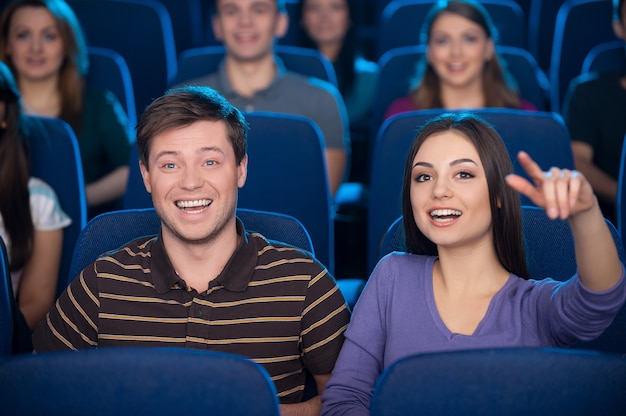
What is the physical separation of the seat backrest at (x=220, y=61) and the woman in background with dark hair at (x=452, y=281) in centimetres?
155

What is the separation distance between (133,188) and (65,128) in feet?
0.87

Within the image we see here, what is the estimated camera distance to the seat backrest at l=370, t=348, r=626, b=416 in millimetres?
1046

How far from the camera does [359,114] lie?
3.51 m

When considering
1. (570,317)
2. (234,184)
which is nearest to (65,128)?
(234,184)

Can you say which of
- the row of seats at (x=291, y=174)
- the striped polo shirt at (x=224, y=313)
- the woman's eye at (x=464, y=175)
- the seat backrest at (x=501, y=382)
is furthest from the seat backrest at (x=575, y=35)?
the seat backrest at (x=501, y=382)

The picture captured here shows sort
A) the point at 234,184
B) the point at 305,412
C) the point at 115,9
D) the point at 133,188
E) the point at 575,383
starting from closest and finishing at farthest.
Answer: the point at 575,383 < the point at 305,412 < the point at 234,184 < the point at 133,188 < the point at 115,9

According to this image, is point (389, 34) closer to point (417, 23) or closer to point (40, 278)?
point (417, 23)

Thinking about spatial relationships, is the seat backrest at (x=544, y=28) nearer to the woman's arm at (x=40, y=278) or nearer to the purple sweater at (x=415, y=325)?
the woman's arm at (x=40, y=278)

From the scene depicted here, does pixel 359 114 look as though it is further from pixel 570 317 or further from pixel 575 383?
pixel 575 383

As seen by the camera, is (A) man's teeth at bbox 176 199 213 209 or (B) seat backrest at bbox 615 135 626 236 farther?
(B) seat backrest at bbox 615 135 626 236

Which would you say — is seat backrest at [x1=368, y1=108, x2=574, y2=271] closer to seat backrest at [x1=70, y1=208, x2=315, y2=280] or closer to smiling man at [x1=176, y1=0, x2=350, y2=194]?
seat backrest at [x1=70, y1=208, x2=315, y2=280]

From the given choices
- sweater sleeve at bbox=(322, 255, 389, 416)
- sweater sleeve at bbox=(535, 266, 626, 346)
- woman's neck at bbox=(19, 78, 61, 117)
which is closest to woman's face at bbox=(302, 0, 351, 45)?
woman's neck at bbox=(19, 78, 61, 117)

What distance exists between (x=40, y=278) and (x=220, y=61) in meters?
1.23

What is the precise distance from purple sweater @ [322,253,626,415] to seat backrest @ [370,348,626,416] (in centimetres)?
33
